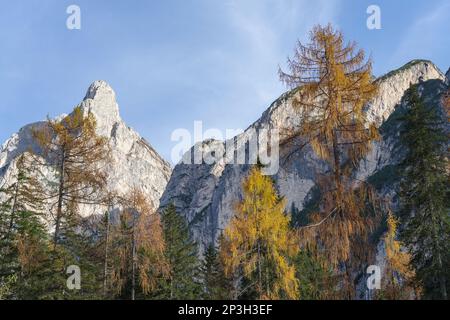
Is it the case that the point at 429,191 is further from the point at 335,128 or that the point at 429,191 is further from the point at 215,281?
the point at 215,281

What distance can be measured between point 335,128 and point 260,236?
934cm

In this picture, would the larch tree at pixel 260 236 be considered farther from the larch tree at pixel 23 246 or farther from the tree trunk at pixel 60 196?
the larch tree at pixel 23 246

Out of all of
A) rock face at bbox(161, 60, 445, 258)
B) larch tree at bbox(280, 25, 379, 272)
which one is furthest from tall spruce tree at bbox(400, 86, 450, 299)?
rock face at bbox(161, 60, 445, 258)

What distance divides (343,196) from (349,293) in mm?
2432

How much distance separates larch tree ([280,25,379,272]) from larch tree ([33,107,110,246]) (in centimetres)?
861

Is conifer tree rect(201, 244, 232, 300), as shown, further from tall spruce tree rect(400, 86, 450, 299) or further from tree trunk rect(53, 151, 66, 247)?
tree trunk rect(53, 151, 66, 247)

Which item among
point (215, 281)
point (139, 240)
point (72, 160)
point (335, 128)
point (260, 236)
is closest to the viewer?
point (335, 128)

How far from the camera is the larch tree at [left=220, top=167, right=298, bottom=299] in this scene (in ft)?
64.4

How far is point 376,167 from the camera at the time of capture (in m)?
148

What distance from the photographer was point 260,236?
20484 mm

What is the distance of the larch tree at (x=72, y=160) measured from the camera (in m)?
17.4

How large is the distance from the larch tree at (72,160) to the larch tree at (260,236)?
6585mm

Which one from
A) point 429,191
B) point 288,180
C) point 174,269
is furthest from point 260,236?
point 288,180
